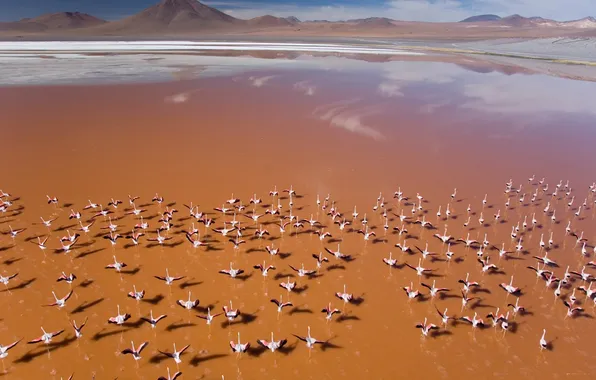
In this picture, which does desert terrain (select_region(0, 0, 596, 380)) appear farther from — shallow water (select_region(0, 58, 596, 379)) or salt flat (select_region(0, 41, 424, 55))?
salt flat (select_region(0, 41, 424, 55))

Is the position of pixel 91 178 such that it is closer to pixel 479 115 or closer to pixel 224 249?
pixel 224 249

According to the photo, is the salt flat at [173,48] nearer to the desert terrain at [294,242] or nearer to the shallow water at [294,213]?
the shallow water at [294,213]

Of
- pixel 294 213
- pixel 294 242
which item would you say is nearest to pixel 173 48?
pixel 294 213

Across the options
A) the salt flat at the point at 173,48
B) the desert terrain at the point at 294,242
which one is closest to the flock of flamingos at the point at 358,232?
the desert terrain at the point at 294,242

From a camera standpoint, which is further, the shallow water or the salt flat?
the salt flat

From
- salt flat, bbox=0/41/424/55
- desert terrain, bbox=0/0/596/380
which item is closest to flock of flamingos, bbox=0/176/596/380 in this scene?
desert terrain, bbox=0/0/596/380

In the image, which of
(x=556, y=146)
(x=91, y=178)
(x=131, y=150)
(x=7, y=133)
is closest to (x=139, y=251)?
(x=91, y=178)
